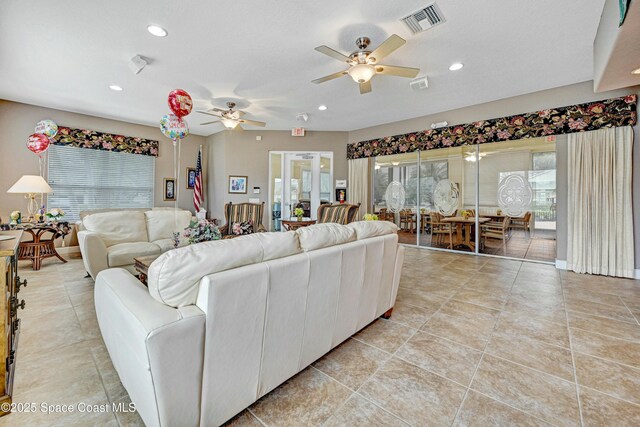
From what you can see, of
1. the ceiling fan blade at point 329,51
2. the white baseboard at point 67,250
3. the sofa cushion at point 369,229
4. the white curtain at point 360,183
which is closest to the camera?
the sofa cushion at point 369,229

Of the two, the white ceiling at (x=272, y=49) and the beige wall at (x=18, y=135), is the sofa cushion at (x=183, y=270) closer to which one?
the white ceiling at (x=272, y=49)

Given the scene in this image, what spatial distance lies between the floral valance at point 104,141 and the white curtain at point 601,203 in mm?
7902

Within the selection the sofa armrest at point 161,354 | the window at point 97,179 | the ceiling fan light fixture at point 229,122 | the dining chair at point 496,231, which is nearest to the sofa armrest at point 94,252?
the sofa armrest at point 161,354

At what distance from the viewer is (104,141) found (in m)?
5.36

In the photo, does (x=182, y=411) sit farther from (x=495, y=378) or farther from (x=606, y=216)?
(x=606, y=216)

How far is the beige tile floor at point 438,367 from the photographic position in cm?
131

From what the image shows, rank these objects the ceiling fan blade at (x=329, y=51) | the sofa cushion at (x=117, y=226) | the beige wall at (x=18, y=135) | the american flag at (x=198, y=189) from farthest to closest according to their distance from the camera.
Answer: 1. the american flag at (x=198, y=189)
2. the beige wall at (x=18, y=135)
3. the sofa cushion at (x=117, y=226)
4. the ceiling fan blade at (x=329, y=51)

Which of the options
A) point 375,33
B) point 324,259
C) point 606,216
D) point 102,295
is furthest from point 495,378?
point 606,216

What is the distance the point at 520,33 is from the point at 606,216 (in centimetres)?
284

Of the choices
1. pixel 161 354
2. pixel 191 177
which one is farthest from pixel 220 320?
pixel 191 177

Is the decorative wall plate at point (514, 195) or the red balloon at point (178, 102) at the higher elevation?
the red balloon at point (178, 102)

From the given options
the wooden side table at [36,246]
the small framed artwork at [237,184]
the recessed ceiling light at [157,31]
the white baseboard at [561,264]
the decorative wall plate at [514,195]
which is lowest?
the white baseboard at [561,264]

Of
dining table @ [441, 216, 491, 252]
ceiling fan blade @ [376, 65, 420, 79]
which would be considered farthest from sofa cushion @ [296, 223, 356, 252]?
dining table @ [441, 216, 491, 252]

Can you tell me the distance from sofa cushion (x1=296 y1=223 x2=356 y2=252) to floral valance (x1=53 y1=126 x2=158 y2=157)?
232 inches
